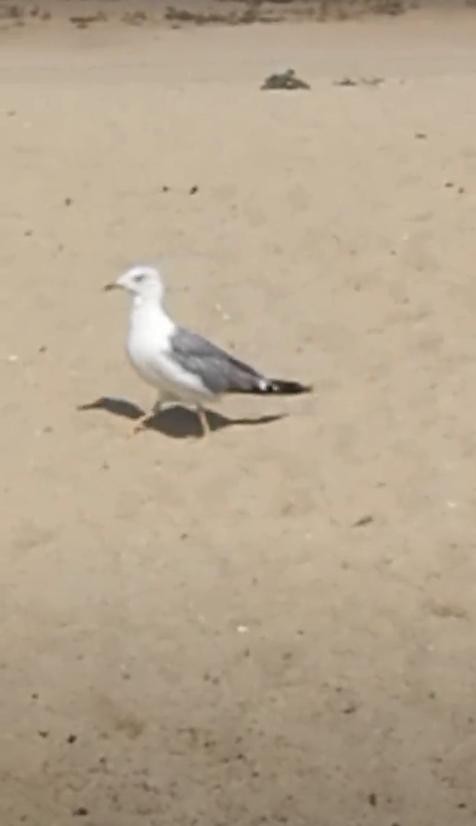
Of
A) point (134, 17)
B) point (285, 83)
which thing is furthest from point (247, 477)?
point (134, 17)

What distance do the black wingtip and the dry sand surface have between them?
0.06 metres

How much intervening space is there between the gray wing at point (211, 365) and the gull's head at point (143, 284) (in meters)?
0.17

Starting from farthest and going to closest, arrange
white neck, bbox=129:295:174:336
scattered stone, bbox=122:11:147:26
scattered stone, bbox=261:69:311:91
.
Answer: scattered stone, bbox=122:11:147:26
scattered stone, bbox=261:69:311:91
white neck, bbox=129:295:174:336

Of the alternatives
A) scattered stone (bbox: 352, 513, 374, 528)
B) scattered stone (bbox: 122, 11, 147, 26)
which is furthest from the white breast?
scattered stone (bbox: 122, 11, 147, 26)

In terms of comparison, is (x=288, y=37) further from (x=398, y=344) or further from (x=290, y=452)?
(x=290, y=452)

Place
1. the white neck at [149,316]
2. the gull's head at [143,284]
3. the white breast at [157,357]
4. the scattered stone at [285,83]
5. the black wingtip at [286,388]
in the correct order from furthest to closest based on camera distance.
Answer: the scattered stone at [285,83]
the black wingtip at [286,388]
the gull's head at [143,284]
the white neck at [149,316]
the white breast at [157,357]

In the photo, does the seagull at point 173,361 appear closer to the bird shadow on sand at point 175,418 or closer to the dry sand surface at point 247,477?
the bird shadow on sand at point 175,418

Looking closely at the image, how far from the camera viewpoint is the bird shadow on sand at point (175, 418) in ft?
24.9

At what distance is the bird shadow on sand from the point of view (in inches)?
299

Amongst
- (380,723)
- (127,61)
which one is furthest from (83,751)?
(127,61)

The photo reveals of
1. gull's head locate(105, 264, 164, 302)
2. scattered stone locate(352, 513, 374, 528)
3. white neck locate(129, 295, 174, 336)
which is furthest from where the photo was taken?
gull's head locate(105, 264, 164, 302)

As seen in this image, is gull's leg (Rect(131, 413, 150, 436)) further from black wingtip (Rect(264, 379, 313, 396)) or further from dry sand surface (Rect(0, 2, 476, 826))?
black wingtip (Rect(264, 379, 313, 396))

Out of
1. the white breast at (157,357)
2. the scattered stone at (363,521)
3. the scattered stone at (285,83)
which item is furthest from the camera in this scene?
the scattered stone at (285,83)

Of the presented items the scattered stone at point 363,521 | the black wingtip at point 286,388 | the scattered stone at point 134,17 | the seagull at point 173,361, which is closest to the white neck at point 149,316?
the seagull at point 173,361
